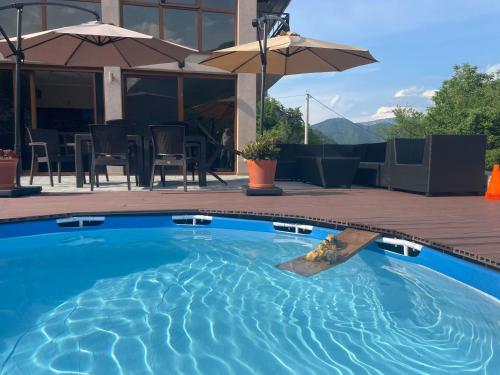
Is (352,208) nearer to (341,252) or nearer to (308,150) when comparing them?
(341,252)

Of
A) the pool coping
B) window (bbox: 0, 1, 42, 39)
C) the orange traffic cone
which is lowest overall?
the pool coping

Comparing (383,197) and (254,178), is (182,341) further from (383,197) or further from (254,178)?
(383,197)

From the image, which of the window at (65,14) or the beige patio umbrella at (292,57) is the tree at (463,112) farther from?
the window at (65,14)

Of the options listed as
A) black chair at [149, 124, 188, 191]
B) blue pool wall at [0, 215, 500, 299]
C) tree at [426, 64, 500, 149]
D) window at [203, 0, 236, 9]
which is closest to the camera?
blue pool wall at [0, 215, 500, 299]

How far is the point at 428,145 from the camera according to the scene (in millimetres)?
5508

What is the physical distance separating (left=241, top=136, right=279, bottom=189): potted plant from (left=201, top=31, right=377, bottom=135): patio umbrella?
2.23 feet

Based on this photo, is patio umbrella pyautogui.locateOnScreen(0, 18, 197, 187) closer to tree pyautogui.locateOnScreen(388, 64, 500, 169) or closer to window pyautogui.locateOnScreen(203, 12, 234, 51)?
window pyautogui.locateOnScreen(203, 12, 234, 51)

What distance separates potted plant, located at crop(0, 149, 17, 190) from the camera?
516 cm

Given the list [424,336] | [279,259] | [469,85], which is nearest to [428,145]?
[279,259]

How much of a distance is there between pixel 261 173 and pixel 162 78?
555 centimetres

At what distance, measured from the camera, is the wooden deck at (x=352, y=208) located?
2816 mm

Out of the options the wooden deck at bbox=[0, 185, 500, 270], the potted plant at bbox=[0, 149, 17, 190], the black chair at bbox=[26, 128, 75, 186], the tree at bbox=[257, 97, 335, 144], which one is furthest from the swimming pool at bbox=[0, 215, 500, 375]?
the tree at bbox=[257, 97, 335, 144]

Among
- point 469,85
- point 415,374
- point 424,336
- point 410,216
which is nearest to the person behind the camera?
point 415,374

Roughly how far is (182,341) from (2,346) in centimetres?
78
